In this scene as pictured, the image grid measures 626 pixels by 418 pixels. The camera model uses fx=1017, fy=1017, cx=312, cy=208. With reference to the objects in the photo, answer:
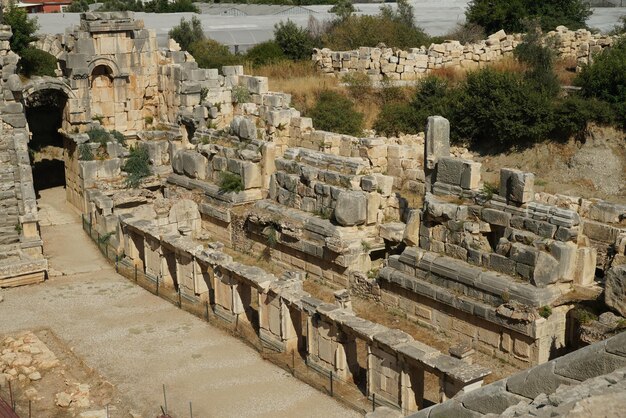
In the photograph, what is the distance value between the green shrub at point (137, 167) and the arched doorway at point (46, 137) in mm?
3697

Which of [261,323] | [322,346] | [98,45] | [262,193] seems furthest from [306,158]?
[98,45]

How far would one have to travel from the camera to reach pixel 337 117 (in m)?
32.2

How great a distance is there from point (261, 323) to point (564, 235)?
5637 millimetres

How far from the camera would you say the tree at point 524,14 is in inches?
1785

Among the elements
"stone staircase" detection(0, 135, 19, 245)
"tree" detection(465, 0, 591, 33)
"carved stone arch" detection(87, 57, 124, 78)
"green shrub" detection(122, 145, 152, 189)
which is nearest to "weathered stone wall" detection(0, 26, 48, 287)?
"stone staircase" detection(0, 135, 19, 245)

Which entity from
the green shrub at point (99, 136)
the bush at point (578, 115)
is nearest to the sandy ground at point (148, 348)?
the green shrub at point (99, 136)

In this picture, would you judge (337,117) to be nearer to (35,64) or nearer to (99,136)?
(99,136)

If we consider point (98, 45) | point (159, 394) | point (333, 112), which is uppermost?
point (98, 45)

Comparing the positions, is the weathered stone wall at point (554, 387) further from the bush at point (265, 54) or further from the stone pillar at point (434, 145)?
the bush at point (265, 54)

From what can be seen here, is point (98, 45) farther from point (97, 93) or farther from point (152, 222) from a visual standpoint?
point (152, 222)

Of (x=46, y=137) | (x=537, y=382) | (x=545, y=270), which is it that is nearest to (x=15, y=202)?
(x=46, y=137)

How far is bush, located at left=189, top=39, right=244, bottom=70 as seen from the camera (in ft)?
123

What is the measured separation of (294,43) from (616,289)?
27956 mm

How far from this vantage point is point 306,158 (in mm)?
23062
